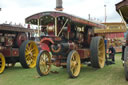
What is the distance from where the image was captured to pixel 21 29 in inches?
279

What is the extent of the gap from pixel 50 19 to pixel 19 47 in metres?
2.31

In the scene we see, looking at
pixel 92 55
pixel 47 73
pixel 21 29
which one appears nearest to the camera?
pixel 47 73

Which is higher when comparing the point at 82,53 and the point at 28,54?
the point at 82,53

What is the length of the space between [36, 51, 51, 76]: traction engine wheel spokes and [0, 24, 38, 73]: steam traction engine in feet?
5.13

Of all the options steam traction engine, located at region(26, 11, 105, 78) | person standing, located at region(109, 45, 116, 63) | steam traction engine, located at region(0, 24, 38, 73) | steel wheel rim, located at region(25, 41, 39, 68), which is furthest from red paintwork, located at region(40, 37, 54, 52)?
person standing, located at region(109, 45, 116, 63)

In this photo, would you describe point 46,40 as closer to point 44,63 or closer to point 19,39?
point 44,63

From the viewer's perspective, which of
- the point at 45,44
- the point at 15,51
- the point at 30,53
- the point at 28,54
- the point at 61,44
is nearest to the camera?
the point at 61,44

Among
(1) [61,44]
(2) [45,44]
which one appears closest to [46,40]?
(2) [45,44]

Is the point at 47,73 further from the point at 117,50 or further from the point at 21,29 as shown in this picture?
the point at 117,50

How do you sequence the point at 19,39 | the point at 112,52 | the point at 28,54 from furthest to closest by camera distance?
the point at 112,52
the point at 19,39
the point at 28,54

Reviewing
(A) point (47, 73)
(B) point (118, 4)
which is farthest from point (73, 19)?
(A) point (47, 73)

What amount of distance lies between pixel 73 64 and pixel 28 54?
2828 millimetres

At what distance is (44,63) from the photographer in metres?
5.35

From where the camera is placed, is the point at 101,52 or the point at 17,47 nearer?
the point at 101,52
